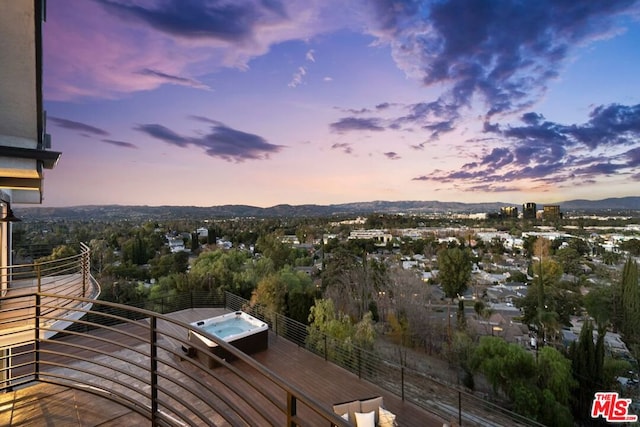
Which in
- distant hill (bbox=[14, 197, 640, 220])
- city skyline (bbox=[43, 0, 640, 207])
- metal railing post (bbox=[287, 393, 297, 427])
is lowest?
metal railing post (bbox=[287, 393, 297, 427])

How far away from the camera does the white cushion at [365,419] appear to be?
4.38 m

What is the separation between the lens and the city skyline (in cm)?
1089

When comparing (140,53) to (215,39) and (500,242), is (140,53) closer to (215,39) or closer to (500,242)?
(215,39)

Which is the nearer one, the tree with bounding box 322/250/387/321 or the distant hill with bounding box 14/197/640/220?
the tree with bounding box 322/250/387/321

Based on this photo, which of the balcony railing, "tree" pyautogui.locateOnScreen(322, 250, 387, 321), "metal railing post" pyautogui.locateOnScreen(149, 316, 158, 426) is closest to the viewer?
the balcony railing

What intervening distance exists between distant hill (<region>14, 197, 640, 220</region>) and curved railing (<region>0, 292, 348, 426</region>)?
27.6ft

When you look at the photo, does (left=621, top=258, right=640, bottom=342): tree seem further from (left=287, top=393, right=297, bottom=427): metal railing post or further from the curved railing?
(left=287, top=393, right=297, bottom=427): metal railing post

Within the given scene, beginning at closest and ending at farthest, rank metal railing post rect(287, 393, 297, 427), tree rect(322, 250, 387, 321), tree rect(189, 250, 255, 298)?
metal railing post rect(287, 393, 297, 427), tree rect(189, 250, 255, 298), tree rect(322, 250, 387, 321)
